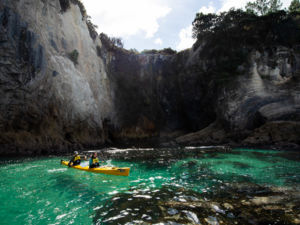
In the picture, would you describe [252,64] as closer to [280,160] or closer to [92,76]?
[280,160]

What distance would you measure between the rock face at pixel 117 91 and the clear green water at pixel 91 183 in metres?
7.21

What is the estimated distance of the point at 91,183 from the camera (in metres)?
9.19

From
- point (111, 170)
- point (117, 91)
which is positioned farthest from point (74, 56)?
point (111, 170)

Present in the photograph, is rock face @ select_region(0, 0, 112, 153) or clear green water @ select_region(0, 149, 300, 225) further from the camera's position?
rock face @ select_region(0, 0, 112, 153)

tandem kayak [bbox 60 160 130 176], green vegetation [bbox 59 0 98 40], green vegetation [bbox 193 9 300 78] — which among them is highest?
green vegetation [bbox 59 0 98 40]

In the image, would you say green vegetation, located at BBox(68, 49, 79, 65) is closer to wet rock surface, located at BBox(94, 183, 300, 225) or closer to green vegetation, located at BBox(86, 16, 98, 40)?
green vegetation, located at BBox(86, 16, 98, 40)

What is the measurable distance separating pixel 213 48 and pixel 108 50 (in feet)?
58.3

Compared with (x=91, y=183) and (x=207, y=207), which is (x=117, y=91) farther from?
(x=207, y=207)

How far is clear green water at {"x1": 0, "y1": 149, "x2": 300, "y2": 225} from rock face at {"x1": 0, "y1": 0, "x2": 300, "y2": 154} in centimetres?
721

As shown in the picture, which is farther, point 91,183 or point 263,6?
point 263,6

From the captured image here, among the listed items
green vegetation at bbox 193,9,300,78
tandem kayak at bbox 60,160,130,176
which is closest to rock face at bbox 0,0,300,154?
green vegetation at bbox 193,9,300,78

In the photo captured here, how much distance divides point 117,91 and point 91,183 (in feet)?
90.9

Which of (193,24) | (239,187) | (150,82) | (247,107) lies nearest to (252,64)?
(247,107)

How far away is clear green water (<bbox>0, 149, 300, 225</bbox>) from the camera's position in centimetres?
599
